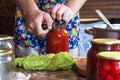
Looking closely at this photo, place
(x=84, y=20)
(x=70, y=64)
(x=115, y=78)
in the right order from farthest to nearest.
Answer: (x=84, y=20), (x=70, y=64), (x=115, y=78)

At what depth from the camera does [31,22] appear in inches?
47.4

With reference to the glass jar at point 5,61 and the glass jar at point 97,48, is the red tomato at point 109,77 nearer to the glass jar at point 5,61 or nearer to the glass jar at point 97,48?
the glass jar at point 97,48

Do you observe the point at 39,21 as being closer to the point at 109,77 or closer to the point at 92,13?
the point at 109,77

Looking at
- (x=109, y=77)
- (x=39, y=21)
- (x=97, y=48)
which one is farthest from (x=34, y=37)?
(x=109, y=77)

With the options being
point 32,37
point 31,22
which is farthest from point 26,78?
point 32,37

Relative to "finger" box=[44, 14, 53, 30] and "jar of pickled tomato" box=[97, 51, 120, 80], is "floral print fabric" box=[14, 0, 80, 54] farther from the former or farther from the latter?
"jar of pickled tomato" box=[97, 51, 120, 80]

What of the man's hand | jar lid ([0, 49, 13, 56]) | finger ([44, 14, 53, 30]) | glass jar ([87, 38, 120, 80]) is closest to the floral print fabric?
the man's hand

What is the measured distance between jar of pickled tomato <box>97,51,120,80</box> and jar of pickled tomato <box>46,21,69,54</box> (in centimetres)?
49

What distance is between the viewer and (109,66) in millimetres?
630

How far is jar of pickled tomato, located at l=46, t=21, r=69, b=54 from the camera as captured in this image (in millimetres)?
1126

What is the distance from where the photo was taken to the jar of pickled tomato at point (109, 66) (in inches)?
→ 24.7

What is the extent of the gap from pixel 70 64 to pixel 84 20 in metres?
1.52

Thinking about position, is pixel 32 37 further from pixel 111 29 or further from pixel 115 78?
pixel 115 78

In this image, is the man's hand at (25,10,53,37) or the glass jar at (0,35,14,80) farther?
Answer: the man's hand at (25,10,53,37)
